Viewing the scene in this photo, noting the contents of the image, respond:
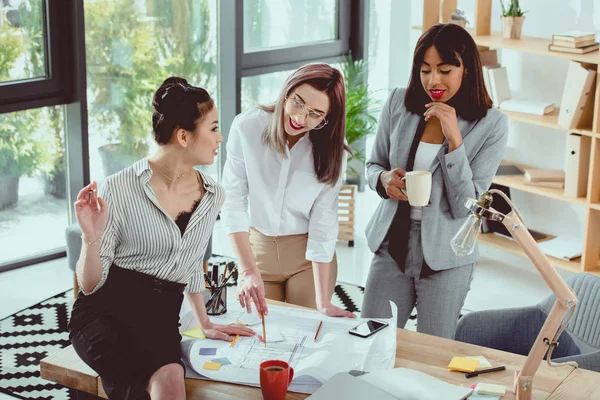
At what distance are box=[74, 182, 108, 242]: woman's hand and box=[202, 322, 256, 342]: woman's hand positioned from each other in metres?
0.43

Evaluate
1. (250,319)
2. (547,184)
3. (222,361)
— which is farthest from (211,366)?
(547,184)

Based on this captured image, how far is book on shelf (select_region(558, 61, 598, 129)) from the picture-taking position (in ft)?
14.2

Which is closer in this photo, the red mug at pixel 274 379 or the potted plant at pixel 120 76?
the red mug at pixel 274 379

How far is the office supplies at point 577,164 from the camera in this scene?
4.49m

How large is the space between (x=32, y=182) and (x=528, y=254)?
12.0ft

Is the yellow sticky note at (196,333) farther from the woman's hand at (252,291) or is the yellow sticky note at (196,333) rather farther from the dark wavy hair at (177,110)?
the dark wavy hair at (177,110)

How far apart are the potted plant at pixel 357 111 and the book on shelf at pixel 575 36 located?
1296 mm

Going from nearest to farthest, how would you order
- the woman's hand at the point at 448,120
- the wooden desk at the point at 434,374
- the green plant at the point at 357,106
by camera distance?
the wooden desk at the point at 434,374
the woman's hand at the point at 448,120
the green plant at the point at 357,106

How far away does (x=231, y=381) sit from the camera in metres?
2.19

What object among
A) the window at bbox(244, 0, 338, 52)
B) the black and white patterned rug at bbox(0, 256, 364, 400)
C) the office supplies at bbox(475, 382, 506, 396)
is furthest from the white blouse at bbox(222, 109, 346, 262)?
the window at bbox(244, 0, 338, 52)

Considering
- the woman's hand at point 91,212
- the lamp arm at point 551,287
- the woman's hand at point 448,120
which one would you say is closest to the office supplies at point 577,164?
the woman's hand at point 448,120

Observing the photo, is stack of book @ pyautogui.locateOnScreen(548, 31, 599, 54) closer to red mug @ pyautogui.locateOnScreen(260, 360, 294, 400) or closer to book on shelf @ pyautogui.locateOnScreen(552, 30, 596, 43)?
book on shelf @ pyautogui.locateOnScreen(552, 30, 596, 43)

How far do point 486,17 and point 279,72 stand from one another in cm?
163

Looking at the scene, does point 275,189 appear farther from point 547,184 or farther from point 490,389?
point 547,184
